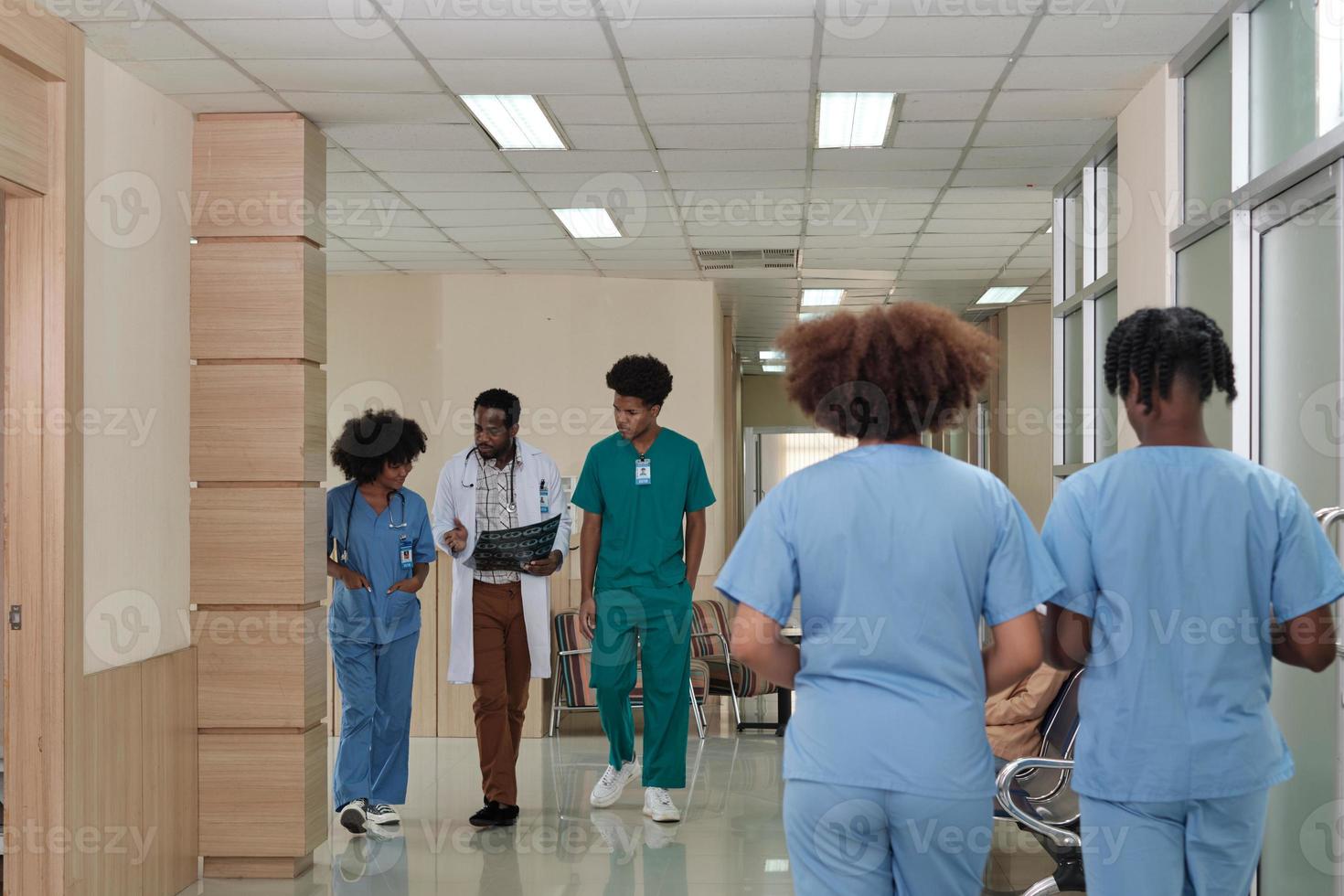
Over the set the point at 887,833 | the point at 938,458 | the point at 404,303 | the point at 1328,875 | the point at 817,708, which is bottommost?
the point at 1328,875

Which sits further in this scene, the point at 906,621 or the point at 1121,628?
the point at 1121,628

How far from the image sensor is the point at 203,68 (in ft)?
14.4

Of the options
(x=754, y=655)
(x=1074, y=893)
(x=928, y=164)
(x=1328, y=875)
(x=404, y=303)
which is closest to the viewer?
(x=754, y=655)

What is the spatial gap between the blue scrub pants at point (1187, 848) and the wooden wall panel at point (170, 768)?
3244mm

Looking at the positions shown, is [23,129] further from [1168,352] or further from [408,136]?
[1168,352]

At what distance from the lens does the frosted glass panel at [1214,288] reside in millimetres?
4105

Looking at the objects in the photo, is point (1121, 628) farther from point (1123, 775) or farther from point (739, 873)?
point (739, 873)

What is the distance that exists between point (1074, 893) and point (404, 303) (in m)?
6.79

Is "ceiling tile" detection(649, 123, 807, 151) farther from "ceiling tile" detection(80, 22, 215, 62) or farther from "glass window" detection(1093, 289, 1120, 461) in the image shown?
"ceiling tile" detection(80, 22, 215, 62)

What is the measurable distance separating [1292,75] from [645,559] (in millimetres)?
2735

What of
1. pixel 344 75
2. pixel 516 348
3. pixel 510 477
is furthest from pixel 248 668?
pixel 516 348

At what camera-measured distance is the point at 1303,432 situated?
142 inches

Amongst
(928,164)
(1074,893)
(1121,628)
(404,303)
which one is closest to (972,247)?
(928,164)

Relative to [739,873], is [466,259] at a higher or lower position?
higher
